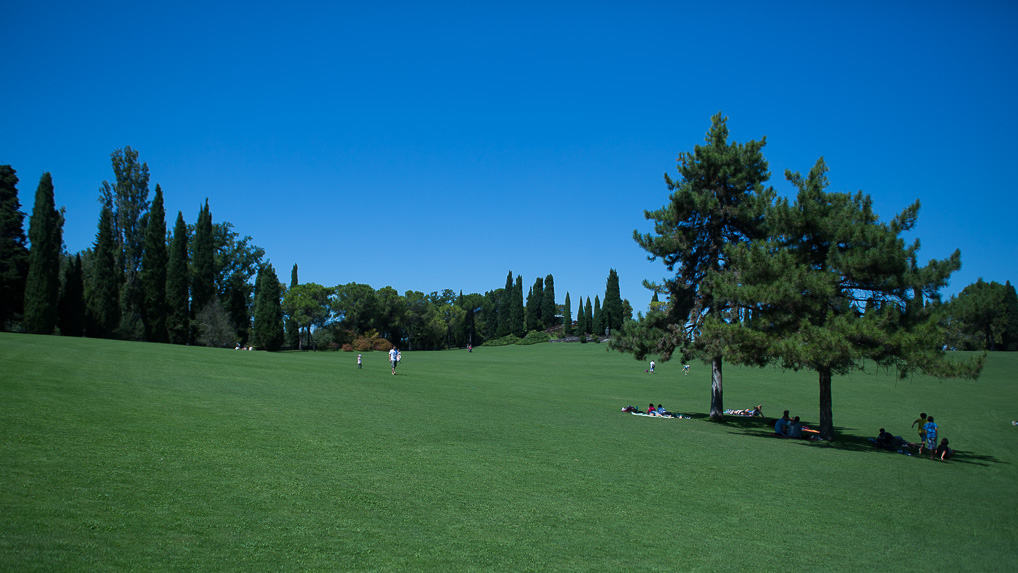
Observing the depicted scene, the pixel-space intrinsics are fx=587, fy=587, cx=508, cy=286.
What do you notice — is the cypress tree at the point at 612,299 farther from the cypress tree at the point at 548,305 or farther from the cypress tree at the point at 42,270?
the cypress tree at the point at 42,270

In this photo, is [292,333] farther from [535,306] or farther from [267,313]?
[535,306]

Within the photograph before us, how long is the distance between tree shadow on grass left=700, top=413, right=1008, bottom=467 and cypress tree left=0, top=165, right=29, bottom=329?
5778 cm

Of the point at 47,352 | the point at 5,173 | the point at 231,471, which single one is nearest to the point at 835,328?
the point at 231,471

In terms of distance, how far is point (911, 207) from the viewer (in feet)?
79.3

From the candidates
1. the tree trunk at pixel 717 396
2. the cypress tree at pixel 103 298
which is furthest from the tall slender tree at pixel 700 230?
the cypress tree at pixel 103 298

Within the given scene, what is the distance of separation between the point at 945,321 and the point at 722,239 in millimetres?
10986

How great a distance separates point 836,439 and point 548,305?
116 meters

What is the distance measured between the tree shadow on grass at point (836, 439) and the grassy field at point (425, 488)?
0.40 meters

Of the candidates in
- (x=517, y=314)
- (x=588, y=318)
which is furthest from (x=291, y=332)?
(x=588, y=318)

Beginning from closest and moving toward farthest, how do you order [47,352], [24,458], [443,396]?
[24,458] < [47,352] < [443,396]

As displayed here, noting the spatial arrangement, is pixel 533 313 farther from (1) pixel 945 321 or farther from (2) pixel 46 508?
(2) pixel 46 508

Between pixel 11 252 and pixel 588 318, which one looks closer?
pixel 11 252

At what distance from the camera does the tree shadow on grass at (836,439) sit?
23.4 metres

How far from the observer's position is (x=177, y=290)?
2415 inches
